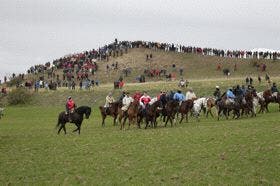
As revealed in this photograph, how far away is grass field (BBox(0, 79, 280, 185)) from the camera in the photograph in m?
16.6

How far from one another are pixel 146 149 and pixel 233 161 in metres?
5.13

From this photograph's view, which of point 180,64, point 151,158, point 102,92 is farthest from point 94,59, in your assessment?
point 151,158

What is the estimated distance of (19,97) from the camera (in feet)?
227

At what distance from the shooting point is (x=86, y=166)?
19.3 meters

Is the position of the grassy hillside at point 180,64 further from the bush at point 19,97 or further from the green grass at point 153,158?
the green grass at point 153,158

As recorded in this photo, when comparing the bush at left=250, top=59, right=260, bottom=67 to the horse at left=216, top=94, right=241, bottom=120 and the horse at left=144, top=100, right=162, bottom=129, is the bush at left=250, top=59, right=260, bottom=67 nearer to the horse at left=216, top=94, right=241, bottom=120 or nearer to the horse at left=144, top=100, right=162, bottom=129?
the horse at left=216, top=94, right=241, bottom=120

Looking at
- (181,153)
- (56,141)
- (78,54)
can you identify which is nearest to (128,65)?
(78,54)

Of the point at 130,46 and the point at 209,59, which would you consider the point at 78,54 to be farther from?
the point at 209,59

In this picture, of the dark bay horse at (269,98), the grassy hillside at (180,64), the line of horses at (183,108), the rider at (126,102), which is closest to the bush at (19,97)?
the grassy hillside at (180,64)

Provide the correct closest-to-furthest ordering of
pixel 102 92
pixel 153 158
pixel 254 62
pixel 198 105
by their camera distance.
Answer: pixel 153 158, pixel 198 105, pixel 102 92, pixel 254 62

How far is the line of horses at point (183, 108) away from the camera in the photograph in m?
32.8

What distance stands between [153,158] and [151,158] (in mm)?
92

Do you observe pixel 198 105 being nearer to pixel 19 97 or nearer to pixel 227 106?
pixel 227 106

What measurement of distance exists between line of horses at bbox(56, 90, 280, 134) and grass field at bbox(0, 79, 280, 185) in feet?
9.07
